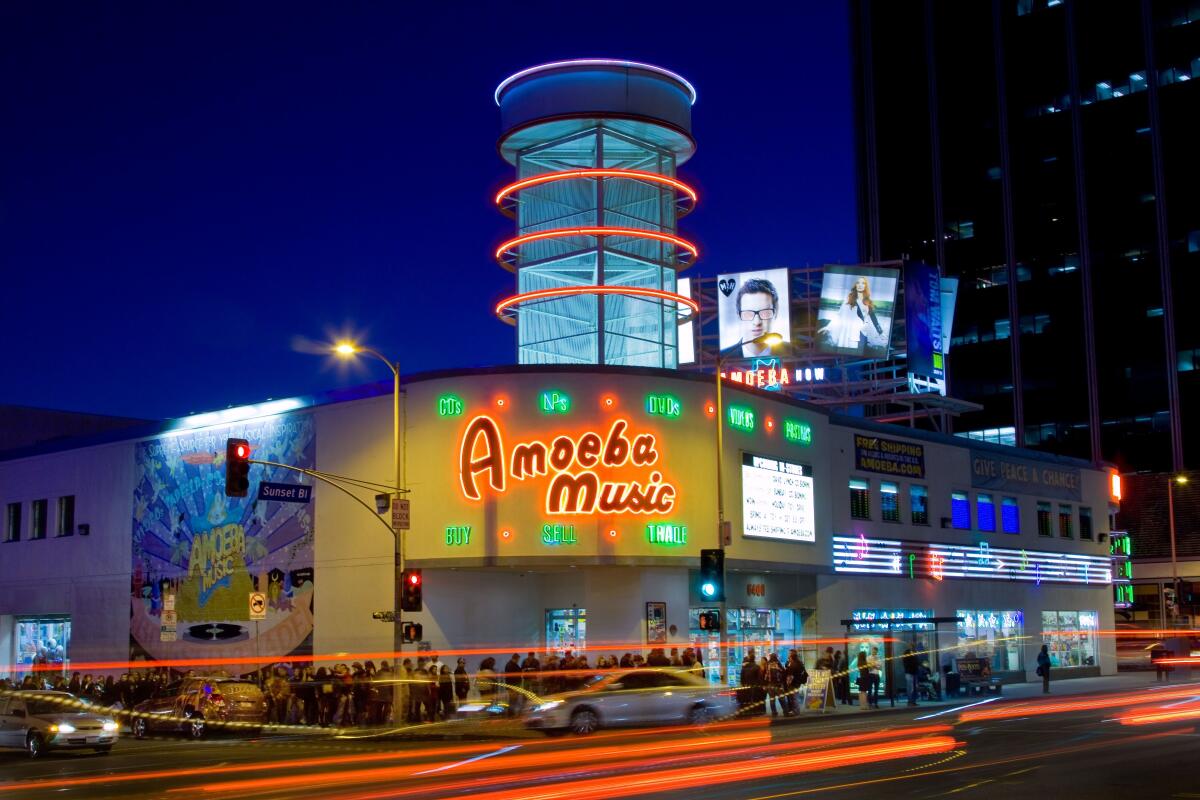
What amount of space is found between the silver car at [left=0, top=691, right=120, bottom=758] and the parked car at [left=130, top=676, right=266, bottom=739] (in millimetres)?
4372

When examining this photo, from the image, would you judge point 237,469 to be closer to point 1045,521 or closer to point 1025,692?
point 1025,692

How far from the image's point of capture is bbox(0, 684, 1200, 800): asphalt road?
60.7ft

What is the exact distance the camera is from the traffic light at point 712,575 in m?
35.0

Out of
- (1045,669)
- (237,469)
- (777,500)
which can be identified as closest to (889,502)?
(1045,669)

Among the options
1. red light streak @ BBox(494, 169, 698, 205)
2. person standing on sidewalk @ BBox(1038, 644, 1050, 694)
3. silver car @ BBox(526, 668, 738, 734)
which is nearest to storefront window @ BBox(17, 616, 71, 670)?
red light streak @ BBox(494, 169, 698, 205)

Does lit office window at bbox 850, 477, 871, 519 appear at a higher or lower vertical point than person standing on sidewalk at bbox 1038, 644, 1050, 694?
higher

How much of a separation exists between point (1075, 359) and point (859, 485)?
211 ft

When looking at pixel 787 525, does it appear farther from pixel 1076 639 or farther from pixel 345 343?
pixel 1076 639

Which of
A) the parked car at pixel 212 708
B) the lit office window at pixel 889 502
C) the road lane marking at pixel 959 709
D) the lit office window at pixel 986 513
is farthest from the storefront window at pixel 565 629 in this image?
the lit office window at pixel 986 513

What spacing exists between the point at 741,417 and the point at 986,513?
1807 cm

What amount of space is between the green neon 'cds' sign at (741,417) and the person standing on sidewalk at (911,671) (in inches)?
329

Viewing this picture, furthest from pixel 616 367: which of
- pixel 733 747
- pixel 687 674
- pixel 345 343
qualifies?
pixel 733 747

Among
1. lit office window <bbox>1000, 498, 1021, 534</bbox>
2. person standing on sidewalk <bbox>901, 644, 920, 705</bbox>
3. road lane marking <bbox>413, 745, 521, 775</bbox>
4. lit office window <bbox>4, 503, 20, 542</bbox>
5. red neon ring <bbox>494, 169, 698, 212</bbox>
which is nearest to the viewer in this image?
road lane marking <bbox>413, 745, 521, 775</bbox>

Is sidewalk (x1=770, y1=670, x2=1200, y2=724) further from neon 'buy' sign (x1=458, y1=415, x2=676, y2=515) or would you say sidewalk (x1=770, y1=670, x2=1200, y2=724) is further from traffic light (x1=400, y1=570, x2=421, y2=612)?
traffic light (x1=400, y1=570, x2=421, y2=612)
